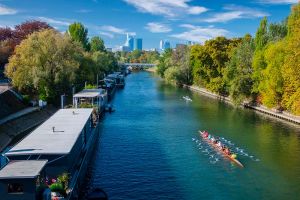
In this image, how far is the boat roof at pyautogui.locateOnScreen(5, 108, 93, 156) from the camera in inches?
1335

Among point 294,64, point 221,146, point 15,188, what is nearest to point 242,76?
point 294,64

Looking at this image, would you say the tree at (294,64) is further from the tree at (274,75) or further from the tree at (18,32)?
the tree at (18,32)

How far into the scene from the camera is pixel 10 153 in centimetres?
3275

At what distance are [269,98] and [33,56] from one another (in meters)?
51.5

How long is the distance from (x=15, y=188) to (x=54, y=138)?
38.5ft

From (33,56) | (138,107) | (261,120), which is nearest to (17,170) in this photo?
(33,56)

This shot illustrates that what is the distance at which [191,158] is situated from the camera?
51.4 meters

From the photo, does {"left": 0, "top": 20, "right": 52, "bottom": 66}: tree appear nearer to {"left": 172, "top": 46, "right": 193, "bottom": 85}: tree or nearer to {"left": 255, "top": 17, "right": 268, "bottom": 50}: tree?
{"left": 172, "top": 46, "right": 193, "bottom": 85}: tree

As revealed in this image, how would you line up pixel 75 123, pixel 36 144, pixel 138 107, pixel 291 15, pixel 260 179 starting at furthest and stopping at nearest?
pixel 138 107, pixel 291 15, pixel 75 123, pixel 260 179, pixel 36 144

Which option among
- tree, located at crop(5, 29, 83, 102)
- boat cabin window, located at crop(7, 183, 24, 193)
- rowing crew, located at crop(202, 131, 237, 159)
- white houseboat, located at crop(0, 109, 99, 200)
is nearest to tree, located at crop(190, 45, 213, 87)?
tree, located at crop(5, 29, 83, 102)

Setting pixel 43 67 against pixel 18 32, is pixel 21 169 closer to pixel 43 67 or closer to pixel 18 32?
pixel 43 67

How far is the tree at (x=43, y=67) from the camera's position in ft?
255

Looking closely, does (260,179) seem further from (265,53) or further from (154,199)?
(265,53)

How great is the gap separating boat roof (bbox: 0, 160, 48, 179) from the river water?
10.3 m
